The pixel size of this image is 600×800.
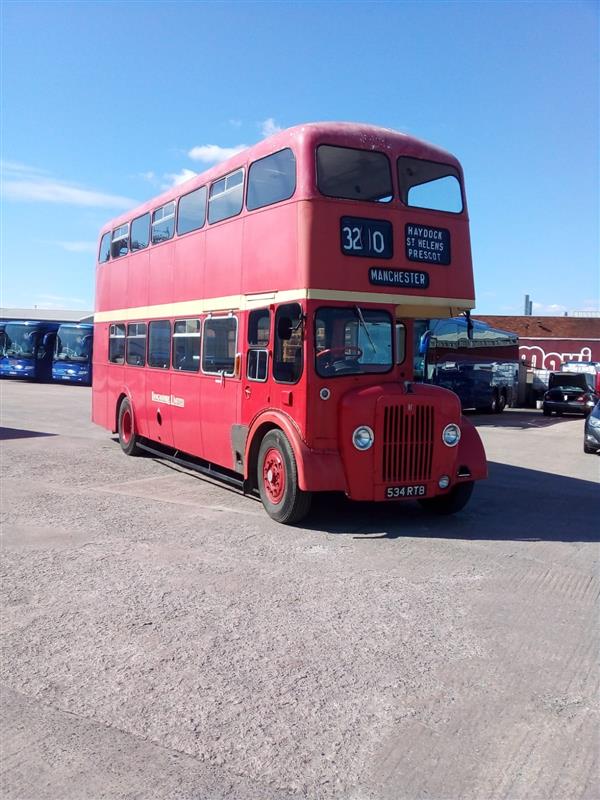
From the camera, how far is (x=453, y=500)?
8648mm

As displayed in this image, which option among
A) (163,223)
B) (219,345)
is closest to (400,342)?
(219,345)

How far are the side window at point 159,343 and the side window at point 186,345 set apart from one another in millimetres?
315

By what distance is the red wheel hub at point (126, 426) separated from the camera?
43.3 feet

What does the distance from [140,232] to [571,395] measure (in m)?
20.7

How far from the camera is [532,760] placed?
3389 mm

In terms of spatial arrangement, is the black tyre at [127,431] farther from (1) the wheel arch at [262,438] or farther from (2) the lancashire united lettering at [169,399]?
(1) the wheel arch at [262,438]

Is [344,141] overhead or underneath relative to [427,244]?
overhead

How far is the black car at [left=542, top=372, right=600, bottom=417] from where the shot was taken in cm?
2797

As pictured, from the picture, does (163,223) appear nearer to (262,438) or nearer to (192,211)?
(192,211)

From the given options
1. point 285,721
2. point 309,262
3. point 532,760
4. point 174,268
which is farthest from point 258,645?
point 174,268

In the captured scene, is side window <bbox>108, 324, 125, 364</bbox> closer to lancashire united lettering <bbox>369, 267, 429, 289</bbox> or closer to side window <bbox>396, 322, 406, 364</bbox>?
side window <bbox>396, 322, 406, 364</bbox>

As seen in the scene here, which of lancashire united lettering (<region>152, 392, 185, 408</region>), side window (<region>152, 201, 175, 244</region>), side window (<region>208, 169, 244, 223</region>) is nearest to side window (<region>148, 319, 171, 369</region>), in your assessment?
lancashire united lettering (<region>152, 392, 185, 408</region>)

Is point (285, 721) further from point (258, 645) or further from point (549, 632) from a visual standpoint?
point (549, 632)

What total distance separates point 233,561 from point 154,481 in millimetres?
4384
